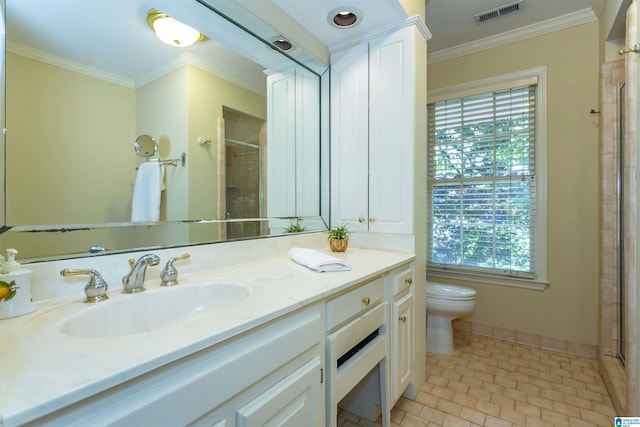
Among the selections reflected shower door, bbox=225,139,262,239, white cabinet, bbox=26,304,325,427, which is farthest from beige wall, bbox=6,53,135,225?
white cabinet, bbox=26,304,325,427

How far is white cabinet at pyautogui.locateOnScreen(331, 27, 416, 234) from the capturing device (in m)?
1.75

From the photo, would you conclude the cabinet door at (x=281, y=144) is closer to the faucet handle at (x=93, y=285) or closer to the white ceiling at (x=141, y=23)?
the white ceiling at (x=141, y=23)

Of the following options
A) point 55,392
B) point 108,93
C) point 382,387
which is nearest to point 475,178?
point 382,387

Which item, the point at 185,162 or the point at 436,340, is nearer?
the point at 185,162

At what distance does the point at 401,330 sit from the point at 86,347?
1.37m

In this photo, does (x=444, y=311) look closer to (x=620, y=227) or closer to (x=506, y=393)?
(x=506, y=393)

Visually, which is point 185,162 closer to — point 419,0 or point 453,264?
point 419,0

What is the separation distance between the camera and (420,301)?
1830 millimetres

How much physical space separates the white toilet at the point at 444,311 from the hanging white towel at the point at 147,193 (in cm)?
195

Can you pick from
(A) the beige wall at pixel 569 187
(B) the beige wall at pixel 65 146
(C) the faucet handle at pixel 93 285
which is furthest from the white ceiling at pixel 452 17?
(C) the faucet handle at pixel 93 285

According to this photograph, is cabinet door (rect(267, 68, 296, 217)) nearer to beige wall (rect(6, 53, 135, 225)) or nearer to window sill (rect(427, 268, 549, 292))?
beige wall (rect(6, 53, 135, 225))

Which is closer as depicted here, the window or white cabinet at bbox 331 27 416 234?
white cabinet at bbox 331 27 416 234

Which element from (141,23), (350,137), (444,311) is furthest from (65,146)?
(444,311)

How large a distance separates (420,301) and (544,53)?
7.19 feet
